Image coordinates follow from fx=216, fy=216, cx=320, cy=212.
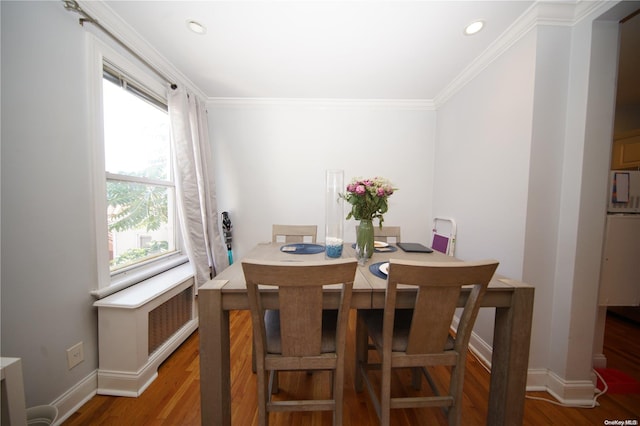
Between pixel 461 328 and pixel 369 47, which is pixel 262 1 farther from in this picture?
pixel 461 328

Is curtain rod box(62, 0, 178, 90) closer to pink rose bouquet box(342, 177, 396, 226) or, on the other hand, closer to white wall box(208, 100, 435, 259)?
white wall box(208, 100, 435, 259)

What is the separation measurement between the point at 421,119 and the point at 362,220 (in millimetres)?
2094

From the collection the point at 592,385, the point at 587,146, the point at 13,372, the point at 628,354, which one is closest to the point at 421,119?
the point at 587,146

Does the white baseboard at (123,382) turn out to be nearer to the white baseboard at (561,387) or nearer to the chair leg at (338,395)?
the chair leg at (338,395)

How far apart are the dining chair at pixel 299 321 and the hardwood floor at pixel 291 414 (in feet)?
1.67

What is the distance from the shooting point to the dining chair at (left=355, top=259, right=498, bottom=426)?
33.9 inches

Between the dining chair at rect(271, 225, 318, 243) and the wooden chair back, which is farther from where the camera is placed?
the dining chair at rect(271, 225, 318, 243)

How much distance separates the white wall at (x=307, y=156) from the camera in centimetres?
274

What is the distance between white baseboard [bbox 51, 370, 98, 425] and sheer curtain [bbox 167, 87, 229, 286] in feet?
2.84

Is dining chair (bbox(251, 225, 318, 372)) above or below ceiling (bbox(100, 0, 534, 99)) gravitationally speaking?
below

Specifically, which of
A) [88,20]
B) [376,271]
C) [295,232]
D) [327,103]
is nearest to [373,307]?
[376,271]

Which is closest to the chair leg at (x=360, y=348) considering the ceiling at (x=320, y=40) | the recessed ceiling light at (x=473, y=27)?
the ceiling at (x=320, y=40)

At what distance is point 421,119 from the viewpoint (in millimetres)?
2758

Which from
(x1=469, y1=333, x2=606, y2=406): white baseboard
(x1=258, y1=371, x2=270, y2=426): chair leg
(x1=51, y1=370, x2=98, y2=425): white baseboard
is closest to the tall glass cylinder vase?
(x1=258, y1=371, x2=270, y2=426): chair leg
